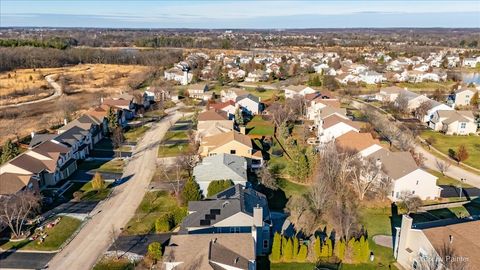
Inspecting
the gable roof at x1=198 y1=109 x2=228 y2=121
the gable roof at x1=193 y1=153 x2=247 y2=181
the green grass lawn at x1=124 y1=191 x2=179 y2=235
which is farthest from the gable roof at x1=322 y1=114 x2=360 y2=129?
the green grass lawn at x1=124 y1=191 x2=179 y2=235

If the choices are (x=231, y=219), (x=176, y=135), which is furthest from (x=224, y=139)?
(x=231, y=219)

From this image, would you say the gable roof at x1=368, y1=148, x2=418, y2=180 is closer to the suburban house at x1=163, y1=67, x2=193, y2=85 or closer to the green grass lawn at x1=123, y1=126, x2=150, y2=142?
the green grass lawn at x1=123, y1=126, x2=150, y2=142

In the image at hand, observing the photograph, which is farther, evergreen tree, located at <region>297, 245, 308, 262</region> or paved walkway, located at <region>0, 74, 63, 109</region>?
paved walkway, located at <region>0, 74, 63, 109</region>

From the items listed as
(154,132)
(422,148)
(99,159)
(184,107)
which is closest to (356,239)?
(422,148)

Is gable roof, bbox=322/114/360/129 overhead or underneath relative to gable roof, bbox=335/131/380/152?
overhead

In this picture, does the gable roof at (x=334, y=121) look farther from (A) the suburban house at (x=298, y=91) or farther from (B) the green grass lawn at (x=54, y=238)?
(B) the green grass lawn at (x=54, y=238)

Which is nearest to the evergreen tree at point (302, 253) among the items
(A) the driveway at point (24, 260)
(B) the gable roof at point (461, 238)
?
(B) the gable roof at point (461, 238)

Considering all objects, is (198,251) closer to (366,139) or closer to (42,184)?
(42,184)
